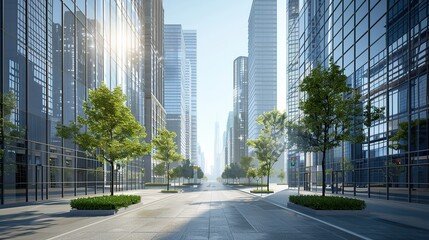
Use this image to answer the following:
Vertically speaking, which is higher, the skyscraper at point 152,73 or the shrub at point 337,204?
the skyscraper at point 152,73

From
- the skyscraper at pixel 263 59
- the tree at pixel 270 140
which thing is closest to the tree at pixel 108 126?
the tree at pixel 270 140

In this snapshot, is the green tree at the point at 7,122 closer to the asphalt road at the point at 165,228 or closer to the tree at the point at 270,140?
the asphalt road at the point at 165,228

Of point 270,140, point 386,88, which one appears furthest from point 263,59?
point 386,88

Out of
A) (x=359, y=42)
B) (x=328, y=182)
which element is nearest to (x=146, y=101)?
(x=328, y=182)

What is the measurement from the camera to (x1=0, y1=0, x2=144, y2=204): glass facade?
26719mm

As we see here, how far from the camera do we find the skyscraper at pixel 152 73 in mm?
93250

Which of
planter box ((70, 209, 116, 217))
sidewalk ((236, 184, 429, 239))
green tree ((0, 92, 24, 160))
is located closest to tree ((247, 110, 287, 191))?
sidewalk ((236, 184, 429, 239))

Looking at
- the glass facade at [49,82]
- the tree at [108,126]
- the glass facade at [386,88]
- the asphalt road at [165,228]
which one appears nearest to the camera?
the asphalt road at [165,228]

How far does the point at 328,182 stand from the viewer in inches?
1875

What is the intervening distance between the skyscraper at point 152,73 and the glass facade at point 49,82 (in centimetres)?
4159

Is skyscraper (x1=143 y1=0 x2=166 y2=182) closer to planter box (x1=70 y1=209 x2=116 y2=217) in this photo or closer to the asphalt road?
planter box (x1=70 y1=209 x2=116 y2=217)

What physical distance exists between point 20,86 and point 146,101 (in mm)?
65888

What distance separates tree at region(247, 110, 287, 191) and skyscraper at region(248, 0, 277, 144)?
123 m

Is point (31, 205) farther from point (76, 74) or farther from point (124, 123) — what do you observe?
point (76, 74)
